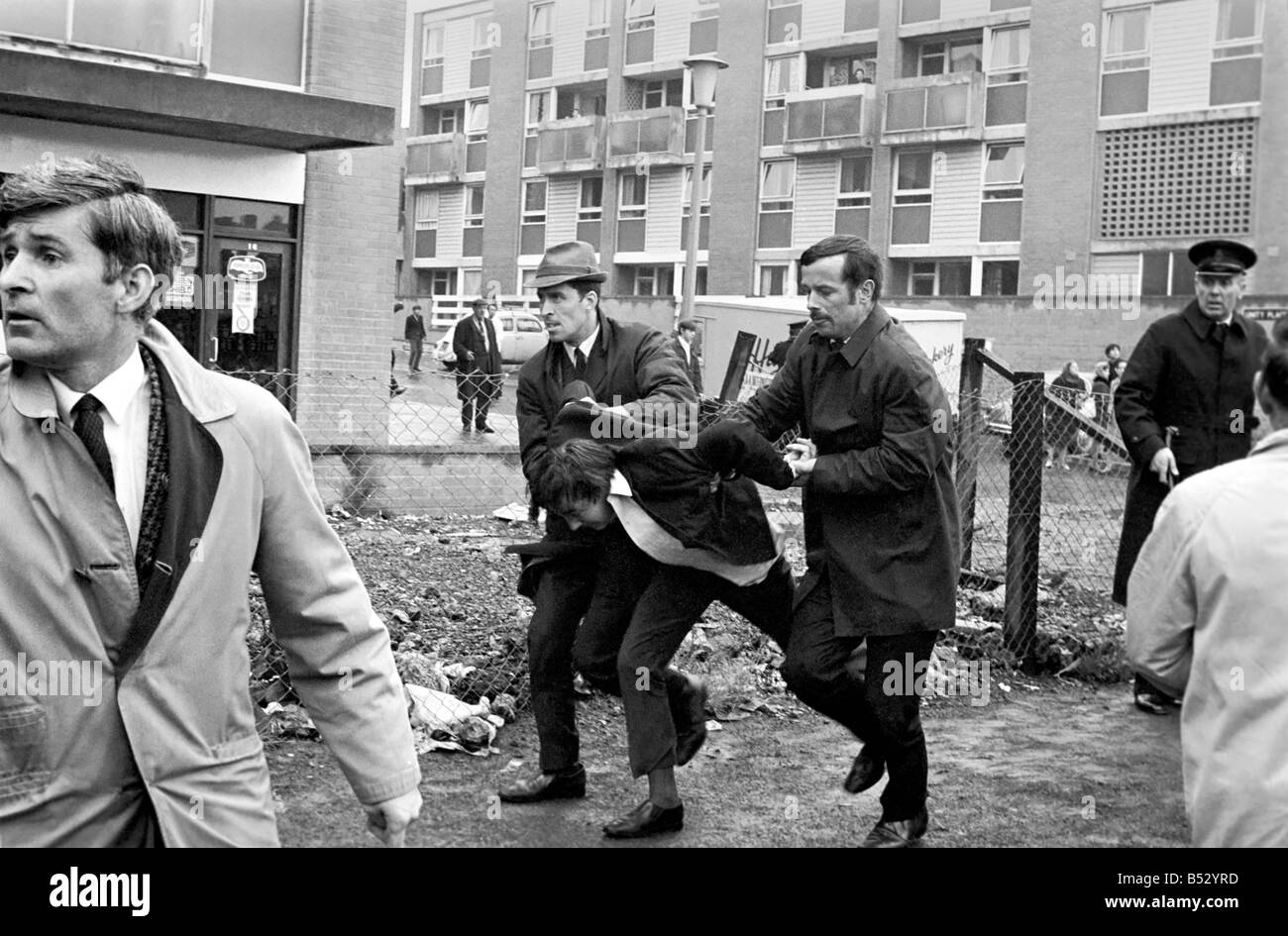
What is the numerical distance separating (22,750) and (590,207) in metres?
50.4

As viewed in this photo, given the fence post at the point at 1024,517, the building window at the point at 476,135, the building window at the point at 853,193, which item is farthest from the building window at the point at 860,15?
the fence post at the point at 1024,517

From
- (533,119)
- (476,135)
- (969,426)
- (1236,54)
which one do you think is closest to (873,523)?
(969,426)

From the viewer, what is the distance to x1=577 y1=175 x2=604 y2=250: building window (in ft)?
A: 170

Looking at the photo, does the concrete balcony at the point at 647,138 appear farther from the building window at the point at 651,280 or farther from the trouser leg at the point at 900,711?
the trouser leg at the point at 900,711

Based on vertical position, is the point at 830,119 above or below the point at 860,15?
below

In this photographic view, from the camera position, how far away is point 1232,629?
2938 millimetres

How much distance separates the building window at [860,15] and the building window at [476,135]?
15.6 metres

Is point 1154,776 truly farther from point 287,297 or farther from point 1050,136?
point 1050,136

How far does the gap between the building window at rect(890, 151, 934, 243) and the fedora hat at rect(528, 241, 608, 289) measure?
3818cm

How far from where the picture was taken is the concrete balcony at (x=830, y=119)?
144ft

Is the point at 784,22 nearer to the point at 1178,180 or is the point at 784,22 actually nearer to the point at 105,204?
the point at 1178,180

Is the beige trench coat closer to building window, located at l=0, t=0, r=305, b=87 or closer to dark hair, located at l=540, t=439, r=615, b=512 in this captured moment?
dark hair, located at l=540, t=439, r=615, b=512
